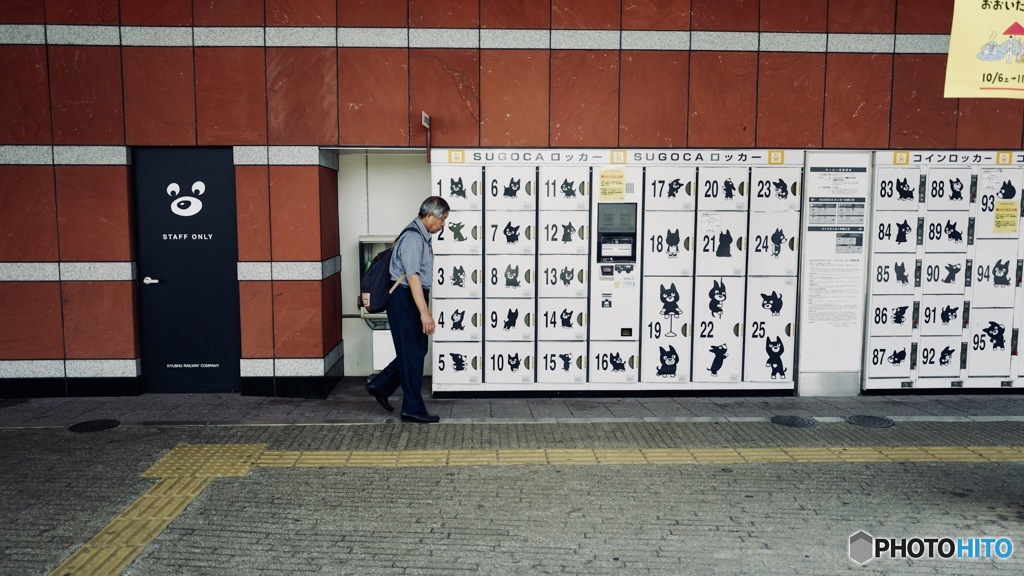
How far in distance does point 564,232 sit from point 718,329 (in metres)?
1.99

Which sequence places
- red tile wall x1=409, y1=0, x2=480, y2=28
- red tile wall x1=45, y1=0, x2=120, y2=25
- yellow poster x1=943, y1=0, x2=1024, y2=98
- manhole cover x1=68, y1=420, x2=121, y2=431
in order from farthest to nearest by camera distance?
red tile wall x1=409, y1=0, x2=480, y2=28 → red tile wall x1=45, y1=0, x2=120, y2=25 → manhole cover x1=68, y1=420, x2=121, y2=431 → yellow poster x1=943, y1=0, x2=1024, y2=98

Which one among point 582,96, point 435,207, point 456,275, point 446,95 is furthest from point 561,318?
point 446,95

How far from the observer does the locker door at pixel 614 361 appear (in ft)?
24.9

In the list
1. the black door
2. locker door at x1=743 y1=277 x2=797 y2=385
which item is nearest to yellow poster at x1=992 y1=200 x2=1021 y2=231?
locker door at x1=743 y1=277 x2=797 y2=385

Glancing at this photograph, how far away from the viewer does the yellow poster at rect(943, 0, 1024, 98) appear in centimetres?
477

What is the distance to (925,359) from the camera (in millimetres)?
7762

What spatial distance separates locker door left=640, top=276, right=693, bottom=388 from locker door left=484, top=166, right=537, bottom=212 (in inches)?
61.8

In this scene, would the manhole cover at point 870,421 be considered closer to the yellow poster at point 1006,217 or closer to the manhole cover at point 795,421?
the manhole cover at point 795,421

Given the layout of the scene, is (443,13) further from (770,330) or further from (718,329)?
(770,330)

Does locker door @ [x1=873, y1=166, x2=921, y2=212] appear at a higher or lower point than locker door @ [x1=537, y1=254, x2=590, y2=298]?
higher

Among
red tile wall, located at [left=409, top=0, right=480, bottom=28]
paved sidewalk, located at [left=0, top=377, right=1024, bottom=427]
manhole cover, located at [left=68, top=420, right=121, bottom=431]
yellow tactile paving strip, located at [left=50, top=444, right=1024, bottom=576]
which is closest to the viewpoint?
yellow tactile paving strip, located at [left=50, top=444, right=1024, bottom=576]

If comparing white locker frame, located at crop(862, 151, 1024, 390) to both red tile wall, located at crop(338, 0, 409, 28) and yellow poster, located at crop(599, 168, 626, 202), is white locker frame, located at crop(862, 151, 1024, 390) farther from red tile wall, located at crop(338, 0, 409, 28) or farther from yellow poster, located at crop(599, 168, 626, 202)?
red tile wall, located at crop(338, 0, 409, 28)

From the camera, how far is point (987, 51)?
15.7ft

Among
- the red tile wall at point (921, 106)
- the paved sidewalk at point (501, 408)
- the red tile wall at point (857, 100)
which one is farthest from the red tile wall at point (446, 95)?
the red tile wall at point (921, 106)
